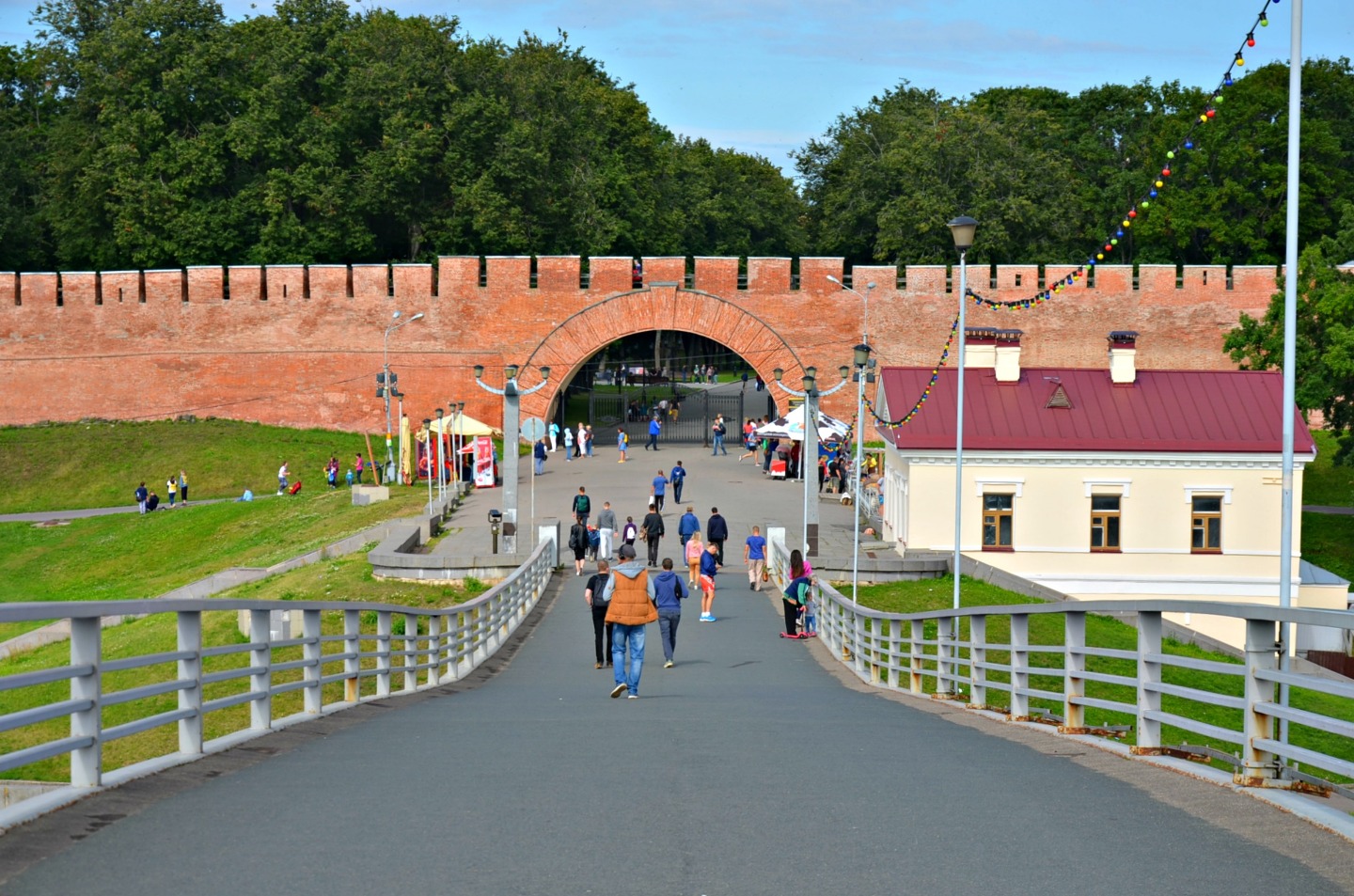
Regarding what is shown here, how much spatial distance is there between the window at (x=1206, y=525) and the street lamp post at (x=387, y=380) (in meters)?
21.2

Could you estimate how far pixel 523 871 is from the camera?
17.4 ft

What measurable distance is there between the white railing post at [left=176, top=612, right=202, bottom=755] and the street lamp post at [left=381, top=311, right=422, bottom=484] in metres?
34.2

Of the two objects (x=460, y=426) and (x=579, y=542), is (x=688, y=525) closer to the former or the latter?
(x=579, y=542)

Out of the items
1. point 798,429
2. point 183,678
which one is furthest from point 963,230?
point 798,429

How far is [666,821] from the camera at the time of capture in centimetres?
611

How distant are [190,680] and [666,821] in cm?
246

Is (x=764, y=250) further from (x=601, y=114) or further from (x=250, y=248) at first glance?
(x=250, y=248)

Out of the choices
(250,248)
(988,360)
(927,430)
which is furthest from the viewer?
(250,248)

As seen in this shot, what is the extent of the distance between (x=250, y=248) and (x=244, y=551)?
2349 cm

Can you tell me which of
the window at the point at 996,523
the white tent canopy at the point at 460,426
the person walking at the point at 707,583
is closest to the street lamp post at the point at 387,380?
the white tent canopy at the point at 460,426

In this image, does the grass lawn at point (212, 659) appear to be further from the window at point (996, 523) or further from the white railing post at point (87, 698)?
the window at point (996, 523)

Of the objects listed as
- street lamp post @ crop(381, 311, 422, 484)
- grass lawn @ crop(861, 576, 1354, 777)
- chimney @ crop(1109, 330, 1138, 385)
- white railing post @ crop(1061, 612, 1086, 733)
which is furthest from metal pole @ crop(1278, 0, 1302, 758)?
street lamp post @ crop(381, 311, 422, 484)

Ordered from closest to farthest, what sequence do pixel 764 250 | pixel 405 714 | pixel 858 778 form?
pixel 858 778, pixel 405 714, pixel 764 250

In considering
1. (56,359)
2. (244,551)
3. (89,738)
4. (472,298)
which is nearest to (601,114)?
(472,298)
